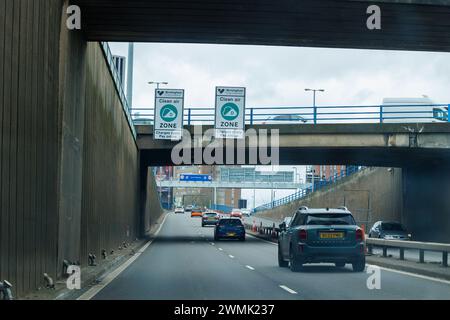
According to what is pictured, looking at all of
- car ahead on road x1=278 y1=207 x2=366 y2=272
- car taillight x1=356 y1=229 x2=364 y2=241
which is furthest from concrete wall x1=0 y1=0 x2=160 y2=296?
car taillight x1=356 y1=229 x2=364 y2=241

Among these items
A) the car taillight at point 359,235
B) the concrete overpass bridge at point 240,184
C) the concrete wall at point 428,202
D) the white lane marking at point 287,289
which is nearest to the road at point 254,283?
the white lane marking at point 287,289

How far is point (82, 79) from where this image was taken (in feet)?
58.0

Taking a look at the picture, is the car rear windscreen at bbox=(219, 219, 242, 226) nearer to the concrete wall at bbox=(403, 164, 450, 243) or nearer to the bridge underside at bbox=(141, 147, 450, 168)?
the bridge underside at bbox=(141, 147, 450, 168)

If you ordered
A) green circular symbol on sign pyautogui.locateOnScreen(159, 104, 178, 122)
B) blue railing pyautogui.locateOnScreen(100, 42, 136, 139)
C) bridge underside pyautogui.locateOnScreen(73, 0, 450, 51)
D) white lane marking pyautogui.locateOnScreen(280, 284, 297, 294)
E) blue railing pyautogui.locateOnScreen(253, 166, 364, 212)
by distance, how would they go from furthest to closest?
blue railing pyautogui.locateOnScreen(253, 166, 364, 212)
green circular symbol on sign pyautogui.locateOnScreen(159, 104, 178, 122)
blue railing pyautogui.locateOnScreen(100, 42, 136, 139)
bridge underside pyautogui.locateOnScreen(73, 0, 450, 51)
white lane marking pyautogui.locateOnScreen(280, 284, 297, 294)

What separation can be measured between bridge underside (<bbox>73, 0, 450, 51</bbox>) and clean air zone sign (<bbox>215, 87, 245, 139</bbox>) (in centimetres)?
1853

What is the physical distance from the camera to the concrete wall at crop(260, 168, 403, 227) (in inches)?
1806

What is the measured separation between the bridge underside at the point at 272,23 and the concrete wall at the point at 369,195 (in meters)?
27.4

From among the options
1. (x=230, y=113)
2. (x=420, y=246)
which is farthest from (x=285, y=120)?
(x=420, y=246)

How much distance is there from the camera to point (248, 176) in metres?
110

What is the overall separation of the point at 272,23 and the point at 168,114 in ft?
70.4

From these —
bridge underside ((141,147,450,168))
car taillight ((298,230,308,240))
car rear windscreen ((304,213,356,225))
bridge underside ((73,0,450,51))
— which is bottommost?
car taillight ((298,230,308,240))

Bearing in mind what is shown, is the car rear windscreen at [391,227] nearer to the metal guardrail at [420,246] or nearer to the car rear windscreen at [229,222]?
the car rear windscreen at [229,222]
